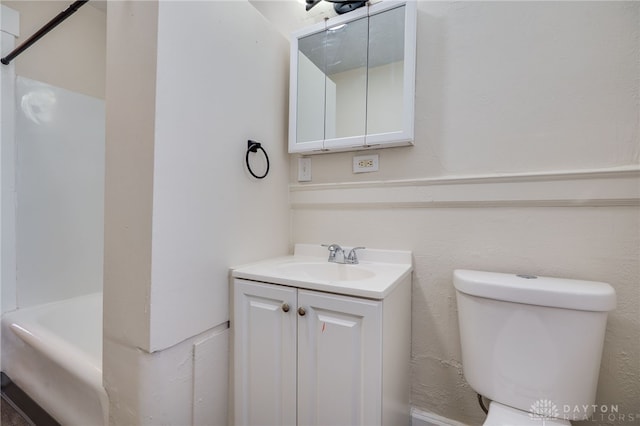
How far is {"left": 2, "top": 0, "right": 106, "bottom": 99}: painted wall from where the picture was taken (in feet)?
5.09

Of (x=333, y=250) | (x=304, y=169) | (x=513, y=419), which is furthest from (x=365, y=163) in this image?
(x=513, y=419)

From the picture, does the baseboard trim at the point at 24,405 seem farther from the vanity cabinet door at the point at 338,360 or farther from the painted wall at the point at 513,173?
the painted wall at the point at 513,173

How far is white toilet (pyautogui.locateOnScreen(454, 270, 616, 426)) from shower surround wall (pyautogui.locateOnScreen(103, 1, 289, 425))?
36.5 inches

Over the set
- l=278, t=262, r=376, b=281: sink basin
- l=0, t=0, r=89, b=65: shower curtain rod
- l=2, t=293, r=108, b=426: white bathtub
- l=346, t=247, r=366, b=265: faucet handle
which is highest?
l=0, t=0, r=89, b=65: shower curtain rod

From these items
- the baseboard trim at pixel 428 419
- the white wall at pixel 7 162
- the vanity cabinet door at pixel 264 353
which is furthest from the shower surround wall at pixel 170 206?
the white wall at pixel 7 162

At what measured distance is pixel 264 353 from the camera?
3.15ft

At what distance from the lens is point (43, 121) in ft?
5.27

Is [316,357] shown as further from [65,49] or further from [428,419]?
[65,49]

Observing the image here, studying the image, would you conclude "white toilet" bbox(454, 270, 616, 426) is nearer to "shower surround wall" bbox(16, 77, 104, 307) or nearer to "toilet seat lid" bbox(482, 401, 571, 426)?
"toilet seat lid" bbox(482, 401, 571, 426)

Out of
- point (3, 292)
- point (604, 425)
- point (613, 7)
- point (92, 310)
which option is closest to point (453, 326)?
point (604, 425)

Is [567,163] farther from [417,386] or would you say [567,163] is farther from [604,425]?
[417,386]

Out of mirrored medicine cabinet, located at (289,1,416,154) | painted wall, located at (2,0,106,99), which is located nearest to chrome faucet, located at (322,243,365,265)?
mirrored medicine cabinet, located at (289,1,416,154)

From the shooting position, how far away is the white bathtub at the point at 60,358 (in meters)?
1.02

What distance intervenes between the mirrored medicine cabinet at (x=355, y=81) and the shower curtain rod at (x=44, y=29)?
88 cm
